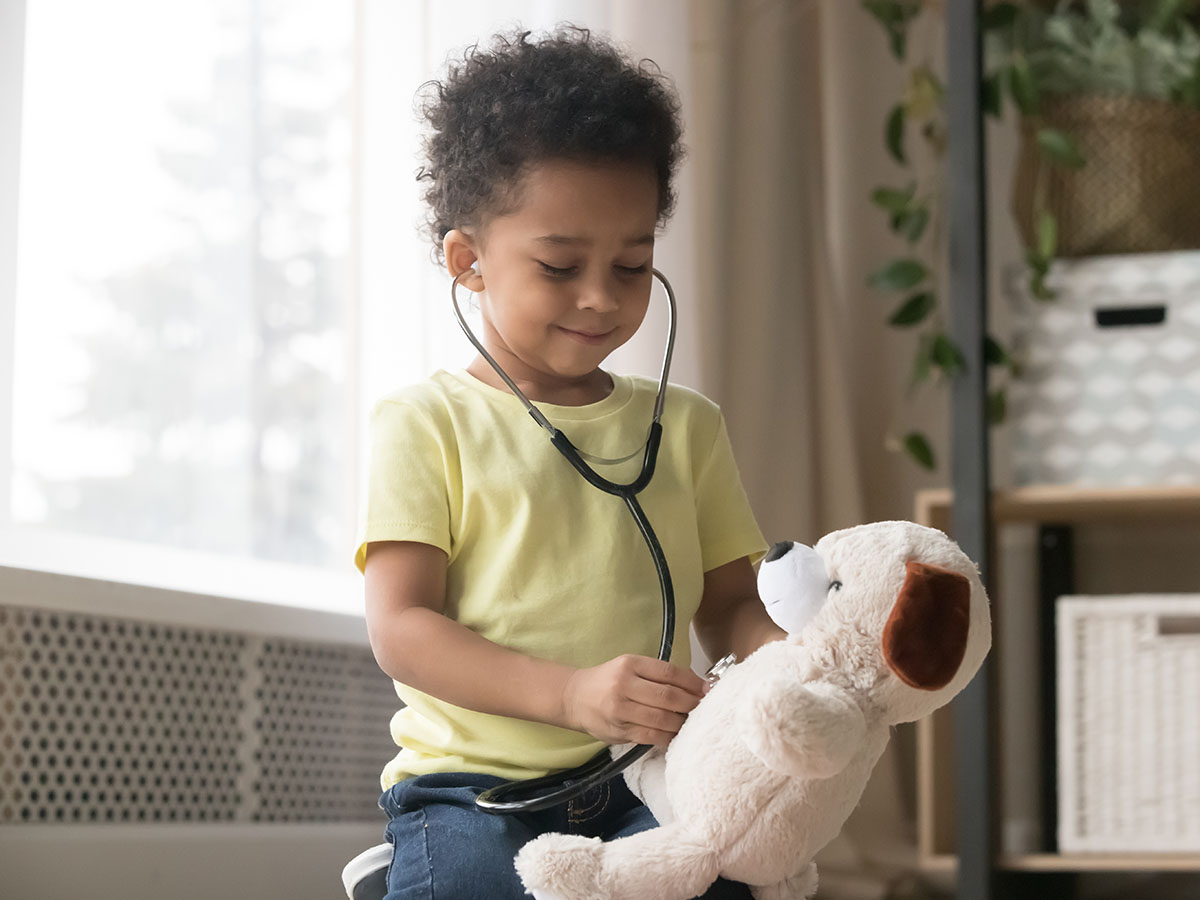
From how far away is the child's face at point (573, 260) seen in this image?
830mm

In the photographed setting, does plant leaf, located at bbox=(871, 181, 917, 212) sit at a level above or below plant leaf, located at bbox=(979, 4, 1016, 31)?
below

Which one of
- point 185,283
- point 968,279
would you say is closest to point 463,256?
point 185,283

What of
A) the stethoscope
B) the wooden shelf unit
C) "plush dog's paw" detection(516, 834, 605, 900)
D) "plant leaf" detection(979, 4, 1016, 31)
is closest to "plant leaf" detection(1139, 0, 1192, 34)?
"plant leaf" detection(979, 4, 1016, 31)

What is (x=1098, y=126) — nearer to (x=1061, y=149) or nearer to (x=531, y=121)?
(x=1061, y=149)

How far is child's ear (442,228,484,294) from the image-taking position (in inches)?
35.3

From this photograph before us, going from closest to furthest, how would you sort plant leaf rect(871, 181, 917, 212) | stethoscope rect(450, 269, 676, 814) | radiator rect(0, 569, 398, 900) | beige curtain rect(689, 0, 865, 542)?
stethoscope rect(450, 269, 676, 814) → radiator rect(0, 569, 398, 900) → plant leaf rect(871, 181, 917, 212) → beige curtain rect(689, 0, 865, 542)

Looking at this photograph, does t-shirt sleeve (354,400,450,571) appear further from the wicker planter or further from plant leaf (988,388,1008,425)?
the wicker planter

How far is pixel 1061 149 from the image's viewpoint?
1597mm

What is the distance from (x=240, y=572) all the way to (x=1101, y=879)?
136cm

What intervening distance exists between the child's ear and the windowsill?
0.49 meters

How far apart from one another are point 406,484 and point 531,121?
25 cm

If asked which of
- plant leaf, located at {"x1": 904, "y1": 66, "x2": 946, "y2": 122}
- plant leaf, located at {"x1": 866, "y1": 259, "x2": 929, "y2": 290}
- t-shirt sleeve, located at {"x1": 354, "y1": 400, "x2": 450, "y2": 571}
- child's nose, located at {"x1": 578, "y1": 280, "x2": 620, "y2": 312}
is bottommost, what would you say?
t-shirt sleeve, located at {"x1": 354, "y1": 400, "x2": 450, "y2": 571}

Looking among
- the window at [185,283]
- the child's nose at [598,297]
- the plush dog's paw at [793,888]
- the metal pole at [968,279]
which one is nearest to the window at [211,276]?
the window at [185,283]

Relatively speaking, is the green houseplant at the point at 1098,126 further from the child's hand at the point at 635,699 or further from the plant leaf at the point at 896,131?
the child's hand at the point at 635,699
